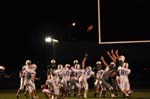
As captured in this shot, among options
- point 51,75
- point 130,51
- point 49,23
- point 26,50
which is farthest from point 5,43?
point 51,75

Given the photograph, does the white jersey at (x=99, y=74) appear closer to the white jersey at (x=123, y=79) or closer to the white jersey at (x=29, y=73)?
the white jersey at (x=123, y=79)

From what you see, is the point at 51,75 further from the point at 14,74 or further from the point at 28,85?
the point at 14,74

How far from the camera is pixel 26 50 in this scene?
177 feet

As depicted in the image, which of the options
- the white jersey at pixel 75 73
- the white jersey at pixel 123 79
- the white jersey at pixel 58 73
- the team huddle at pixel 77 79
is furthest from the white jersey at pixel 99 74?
the white jersey at pixel 58 73

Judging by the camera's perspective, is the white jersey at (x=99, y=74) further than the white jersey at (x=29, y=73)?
Yes

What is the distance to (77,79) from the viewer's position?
25062 millimetres

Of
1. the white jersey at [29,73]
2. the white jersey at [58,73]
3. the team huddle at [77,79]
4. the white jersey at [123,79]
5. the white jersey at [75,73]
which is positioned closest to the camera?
the team huddle at [77,79]

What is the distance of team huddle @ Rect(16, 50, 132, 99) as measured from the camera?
68.4ft

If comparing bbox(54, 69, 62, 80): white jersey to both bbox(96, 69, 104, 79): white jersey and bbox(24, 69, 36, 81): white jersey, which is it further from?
bbox(96, 69, 104, 79): white jersey

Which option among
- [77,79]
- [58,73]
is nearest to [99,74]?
[77,79]

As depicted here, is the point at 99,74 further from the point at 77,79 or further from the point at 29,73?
the point at 29,73

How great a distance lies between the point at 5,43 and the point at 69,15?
28.4 feet

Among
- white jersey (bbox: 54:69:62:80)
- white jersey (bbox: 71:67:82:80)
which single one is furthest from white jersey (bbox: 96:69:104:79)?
white jersey (bbox: 54:69:62:80)

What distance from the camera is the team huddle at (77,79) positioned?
20.9 meters
